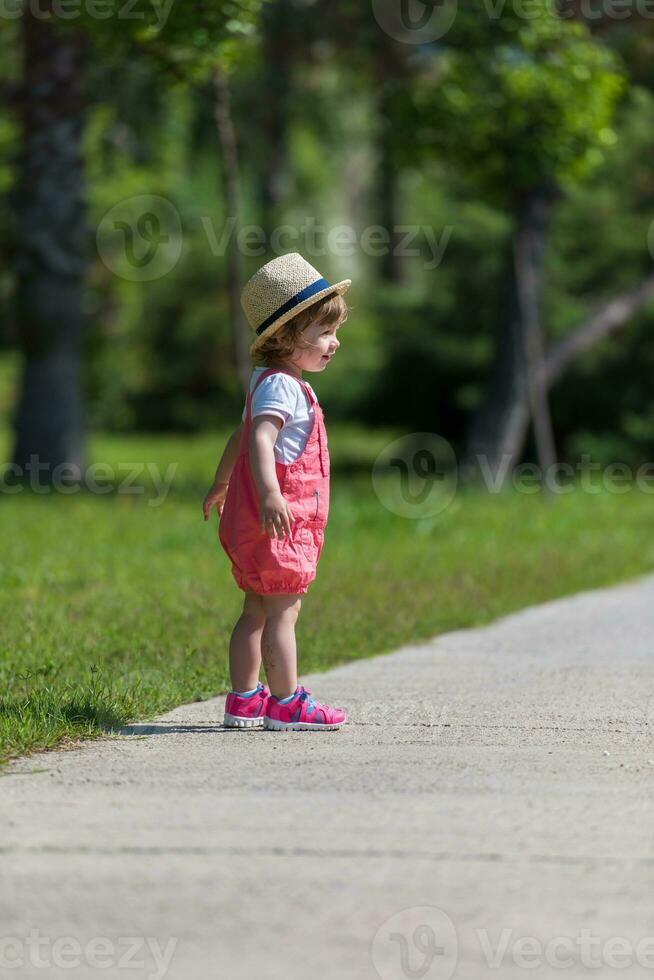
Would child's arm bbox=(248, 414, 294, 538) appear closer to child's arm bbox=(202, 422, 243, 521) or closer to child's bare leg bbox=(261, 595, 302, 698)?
child's arm bbox=(202, 422, 243, 521)

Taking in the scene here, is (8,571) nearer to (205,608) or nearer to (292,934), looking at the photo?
(205,608)

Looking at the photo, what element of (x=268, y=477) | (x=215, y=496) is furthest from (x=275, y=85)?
(x=268, y=477)

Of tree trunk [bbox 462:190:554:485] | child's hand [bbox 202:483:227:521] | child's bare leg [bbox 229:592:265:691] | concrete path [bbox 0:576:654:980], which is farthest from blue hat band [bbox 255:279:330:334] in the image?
tree trunk [bbox 462:190:554:485]

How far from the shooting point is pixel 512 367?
55.6 ft

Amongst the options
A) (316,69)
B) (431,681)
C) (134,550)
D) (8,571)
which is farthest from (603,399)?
(431,681)

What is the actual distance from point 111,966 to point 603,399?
58.6 feet

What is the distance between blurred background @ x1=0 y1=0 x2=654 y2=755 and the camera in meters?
8.20

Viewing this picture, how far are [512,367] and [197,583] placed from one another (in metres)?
8.44

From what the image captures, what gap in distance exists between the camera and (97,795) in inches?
166

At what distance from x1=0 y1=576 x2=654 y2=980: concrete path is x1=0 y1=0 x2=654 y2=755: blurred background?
757 millimetres

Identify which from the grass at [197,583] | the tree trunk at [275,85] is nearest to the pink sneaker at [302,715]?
the grass at [197,583]

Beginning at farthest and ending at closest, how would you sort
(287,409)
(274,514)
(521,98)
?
(521,98) < (287,409) < (274,514)

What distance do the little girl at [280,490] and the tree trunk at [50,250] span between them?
11.3 m

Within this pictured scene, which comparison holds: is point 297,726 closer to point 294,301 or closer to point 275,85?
point 294,301
